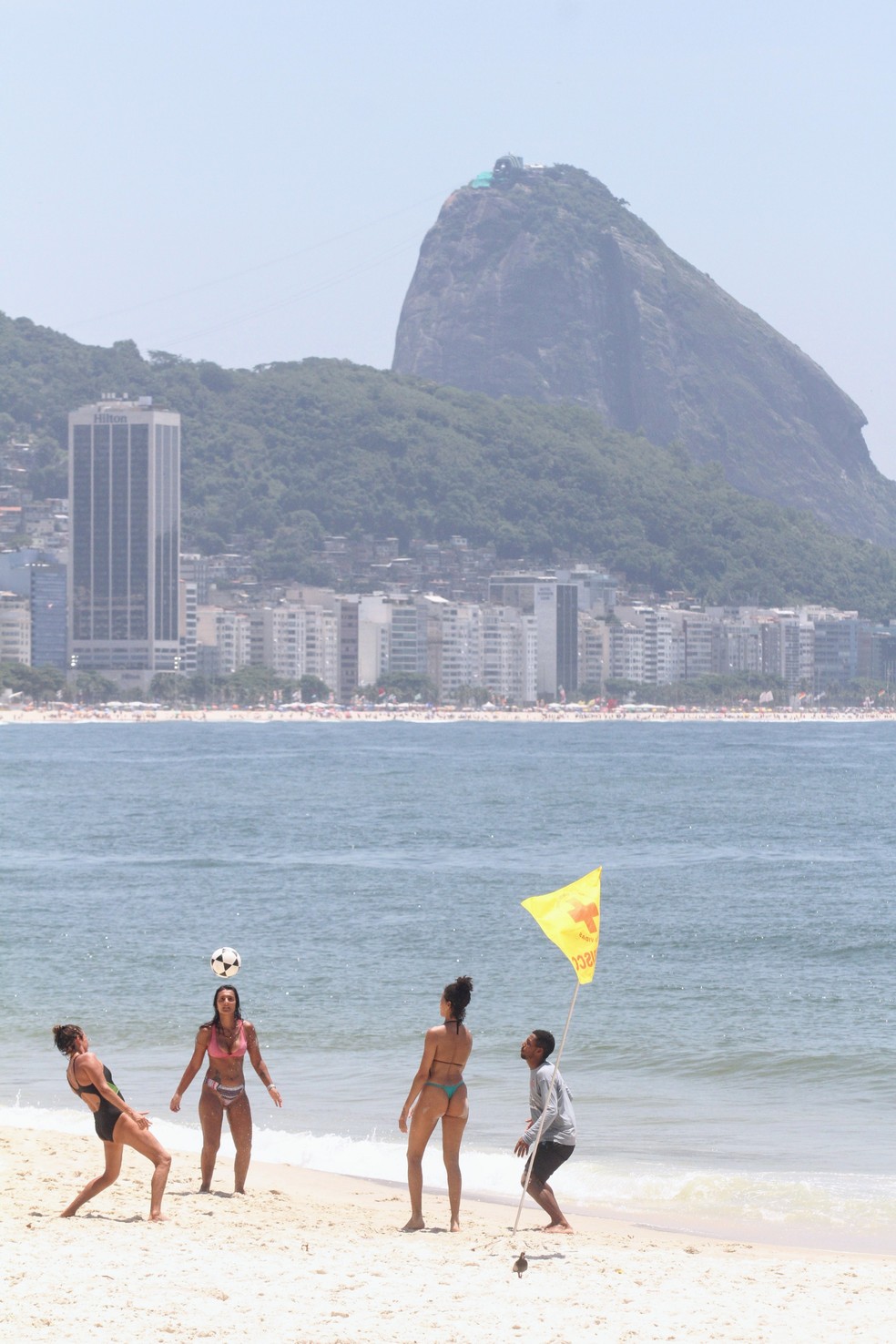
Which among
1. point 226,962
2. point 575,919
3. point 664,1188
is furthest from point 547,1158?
point 664,1188

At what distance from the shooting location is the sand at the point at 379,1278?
27.2ft

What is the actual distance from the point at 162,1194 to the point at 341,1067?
669 centimetres

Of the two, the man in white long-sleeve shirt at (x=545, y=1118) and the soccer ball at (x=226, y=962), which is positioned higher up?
the soccer ball at (x=226, y=962)

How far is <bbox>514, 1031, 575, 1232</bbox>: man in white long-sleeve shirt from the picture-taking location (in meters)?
9.73

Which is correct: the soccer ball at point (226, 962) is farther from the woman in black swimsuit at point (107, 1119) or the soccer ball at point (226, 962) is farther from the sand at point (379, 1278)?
the sand at point (379, 1278)

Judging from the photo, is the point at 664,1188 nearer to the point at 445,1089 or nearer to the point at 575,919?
the point at 445,1089

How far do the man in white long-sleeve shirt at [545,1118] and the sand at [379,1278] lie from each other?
15.6 inches

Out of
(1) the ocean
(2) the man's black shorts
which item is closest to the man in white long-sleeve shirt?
(2) the man's black shorts

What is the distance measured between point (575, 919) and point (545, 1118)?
42.7 inches

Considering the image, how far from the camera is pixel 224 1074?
10.3 meters

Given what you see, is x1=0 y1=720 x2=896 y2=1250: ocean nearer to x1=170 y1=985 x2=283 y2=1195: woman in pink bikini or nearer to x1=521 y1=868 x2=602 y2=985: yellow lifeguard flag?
x1=170 y1=985 x2=283 y2=1195: woman in pink bikini

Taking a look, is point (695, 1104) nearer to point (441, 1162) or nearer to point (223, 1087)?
point (441, 1162)

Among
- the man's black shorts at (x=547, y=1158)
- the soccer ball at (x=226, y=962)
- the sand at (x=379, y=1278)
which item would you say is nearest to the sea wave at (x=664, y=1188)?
the sand at (x=379, y=1278)

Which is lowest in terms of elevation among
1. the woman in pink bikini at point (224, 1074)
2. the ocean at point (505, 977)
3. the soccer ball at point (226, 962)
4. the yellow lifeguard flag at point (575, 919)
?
the ocean at point (505, 977)
